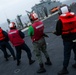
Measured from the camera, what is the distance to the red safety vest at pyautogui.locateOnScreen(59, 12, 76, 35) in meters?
5.81

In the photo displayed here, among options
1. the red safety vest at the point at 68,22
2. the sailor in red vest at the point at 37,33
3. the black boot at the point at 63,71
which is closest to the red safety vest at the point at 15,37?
the sailor in red vest at the point at 37,33

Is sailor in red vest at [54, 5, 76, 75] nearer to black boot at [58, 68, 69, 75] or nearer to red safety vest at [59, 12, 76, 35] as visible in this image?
red safety vest at [59, 12, 76, 35]

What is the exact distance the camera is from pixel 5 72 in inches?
339

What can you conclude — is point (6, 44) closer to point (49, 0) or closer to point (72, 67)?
point (72, 67)

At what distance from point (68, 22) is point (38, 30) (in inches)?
54.0

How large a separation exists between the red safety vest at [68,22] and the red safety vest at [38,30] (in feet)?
3.74

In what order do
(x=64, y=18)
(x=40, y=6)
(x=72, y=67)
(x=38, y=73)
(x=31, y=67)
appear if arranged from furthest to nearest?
(x=40, y=6) < (x=31, y=67) < (x=38, y=73) < (x=72, y=67) < (x=64, y=18)

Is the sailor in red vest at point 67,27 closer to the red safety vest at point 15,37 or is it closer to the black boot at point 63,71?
the black boot at point 63,71

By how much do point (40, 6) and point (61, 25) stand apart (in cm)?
4678

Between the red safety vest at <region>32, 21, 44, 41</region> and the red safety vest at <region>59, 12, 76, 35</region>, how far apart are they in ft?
3.74

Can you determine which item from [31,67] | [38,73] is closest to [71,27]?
[38,73]

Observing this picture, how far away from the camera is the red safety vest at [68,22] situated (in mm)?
5812

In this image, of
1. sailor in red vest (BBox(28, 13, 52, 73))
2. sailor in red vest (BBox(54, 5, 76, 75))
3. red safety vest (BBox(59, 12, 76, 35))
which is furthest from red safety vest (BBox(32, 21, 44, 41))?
red safety vest (BBox(59, 12, 76, 35))

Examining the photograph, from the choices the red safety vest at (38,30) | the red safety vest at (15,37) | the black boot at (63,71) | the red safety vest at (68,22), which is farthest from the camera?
the red safety vest at (15,37)
